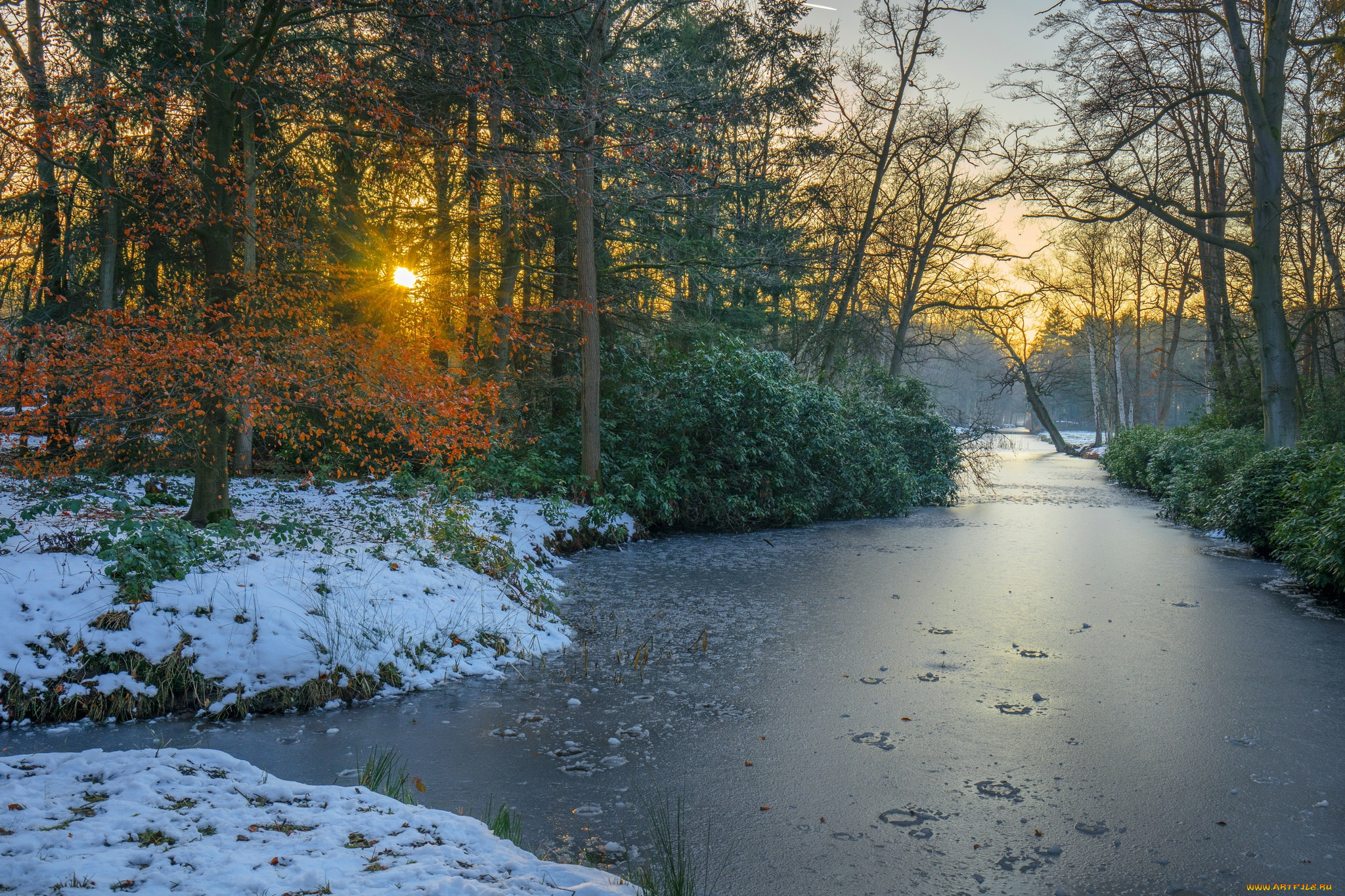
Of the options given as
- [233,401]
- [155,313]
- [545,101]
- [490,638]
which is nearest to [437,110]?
[545,101]

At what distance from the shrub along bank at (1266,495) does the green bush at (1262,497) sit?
0.04ft

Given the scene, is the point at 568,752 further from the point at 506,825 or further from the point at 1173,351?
the point at 1173,351

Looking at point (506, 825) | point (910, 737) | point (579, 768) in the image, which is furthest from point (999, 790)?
point (506, 825)

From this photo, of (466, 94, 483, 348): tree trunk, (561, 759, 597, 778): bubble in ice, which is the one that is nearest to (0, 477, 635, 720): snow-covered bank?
(561, 759, 597, 778): bubble in ice

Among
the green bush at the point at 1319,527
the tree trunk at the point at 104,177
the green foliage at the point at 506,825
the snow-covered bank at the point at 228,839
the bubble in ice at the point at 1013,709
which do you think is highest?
the tree trunk at the point at 104,177

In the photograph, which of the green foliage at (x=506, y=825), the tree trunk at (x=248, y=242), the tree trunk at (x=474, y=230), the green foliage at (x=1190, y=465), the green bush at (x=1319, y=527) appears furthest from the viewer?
the green foliage at (x=1190, y=465)

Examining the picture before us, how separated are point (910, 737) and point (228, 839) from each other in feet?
11.7

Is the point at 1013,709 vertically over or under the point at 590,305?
under

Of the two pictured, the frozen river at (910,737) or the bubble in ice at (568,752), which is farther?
the bubble in ice at (568,752)

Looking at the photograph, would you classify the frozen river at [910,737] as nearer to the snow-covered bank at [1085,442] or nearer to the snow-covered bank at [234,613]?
the snow-covered bank at [234,613]

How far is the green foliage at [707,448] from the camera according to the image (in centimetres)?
1341

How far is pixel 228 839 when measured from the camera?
117 inches

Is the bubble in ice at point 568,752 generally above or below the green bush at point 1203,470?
below

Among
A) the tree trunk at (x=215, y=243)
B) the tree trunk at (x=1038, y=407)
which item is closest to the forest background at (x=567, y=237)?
the tree trunk at (x=215, y=243)
